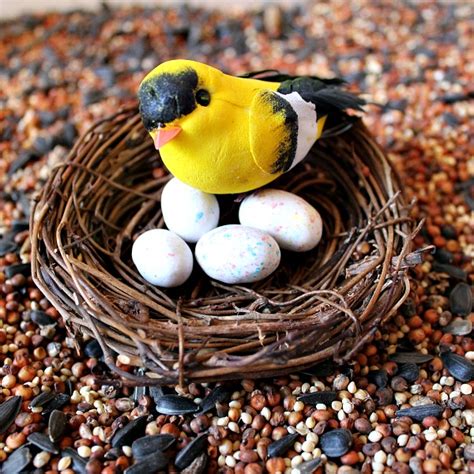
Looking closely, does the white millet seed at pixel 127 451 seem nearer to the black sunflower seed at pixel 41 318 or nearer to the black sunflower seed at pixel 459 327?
the black sunflower seed at pixel 41 318

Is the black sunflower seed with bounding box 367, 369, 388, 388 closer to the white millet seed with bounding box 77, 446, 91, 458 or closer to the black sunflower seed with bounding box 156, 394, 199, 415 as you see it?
the black sunflower seed with bounding box 156, 394, 199, 415

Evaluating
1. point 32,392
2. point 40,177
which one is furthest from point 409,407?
point 40,177

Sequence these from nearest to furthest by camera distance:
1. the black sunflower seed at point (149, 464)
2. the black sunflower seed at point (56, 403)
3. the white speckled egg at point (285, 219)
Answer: the black sunflower seed at point (149, 464)
the black sunflower seed at point (56, 403)
the white speckled egg at point (285, 219)

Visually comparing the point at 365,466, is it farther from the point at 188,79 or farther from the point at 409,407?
the point at 188,79

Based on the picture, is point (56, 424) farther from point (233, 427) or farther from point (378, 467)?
point (378, 467)

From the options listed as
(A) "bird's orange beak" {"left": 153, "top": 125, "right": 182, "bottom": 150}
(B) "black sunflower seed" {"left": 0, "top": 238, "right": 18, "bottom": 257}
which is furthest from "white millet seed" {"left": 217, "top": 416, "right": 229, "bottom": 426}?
(B) "black sunflower seed" {"left": 0, "top": 238, "right": 18, "bottom": 257}

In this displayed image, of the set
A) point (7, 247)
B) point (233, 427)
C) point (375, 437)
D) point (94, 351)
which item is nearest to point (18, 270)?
point (7, 247)

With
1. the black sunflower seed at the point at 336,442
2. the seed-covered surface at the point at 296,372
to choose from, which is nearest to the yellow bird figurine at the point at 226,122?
the seed-covered surface at the point at 296,372

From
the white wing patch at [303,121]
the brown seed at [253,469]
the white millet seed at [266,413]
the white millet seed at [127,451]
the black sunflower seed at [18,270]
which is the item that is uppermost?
the white wing patch at [303,121]
